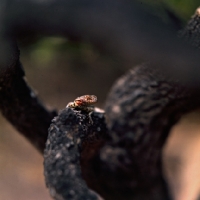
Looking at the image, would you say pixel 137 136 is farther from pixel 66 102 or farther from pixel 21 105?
pixel 66 102

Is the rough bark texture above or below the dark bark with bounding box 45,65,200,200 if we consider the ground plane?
below

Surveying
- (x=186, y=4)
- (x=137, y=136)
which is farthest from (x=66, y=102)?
(x=137, y=136)

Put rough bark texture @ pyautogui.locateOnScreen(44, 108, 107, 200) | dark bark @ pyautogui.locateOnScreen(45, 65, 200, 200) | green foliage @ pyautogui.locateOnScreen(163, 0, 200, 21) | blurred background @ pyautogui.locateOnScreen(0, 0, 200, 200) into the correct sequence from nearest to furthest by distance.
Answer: rough bark texture @ pyautogui.locateOnScreen(44, 108, 107, 200)
dark bark @ pyautogui.locateOnScreen(45, 65, 200, 200)
blurred background @ pyautogui.locateOnScreen(0, 0, 200, 200)
green foliage @ pyautogui.locateOnScreen(163, 0, 200, 21)

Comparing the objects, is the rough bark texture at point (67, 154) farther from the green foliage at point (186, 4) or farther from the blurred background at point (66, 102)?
the green foliage at point (186, 4)

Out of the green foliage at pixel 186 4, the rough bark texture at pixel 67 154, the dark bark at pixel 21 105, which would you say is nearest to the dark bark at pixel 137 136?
the dark bark at pixel 21 105

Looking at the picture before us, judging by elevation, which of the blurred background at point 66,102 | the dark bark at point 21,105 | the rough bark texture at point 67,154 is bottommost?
the rough bark texture at point 67,154

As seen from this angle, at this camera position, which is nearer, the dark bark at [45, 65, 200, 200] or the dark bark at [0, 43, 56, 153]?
the dark bark at [0, 43, 56, 153]

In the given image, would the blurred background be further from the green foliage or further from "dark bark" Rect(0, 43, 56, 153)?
"dark bark" Rect(0, 43, 56, 153)

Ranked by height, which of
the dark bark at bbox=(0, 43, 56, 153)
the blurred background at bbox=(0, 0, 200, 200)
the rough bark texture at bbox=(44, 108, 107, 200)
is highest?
the blurred background at bbox=(0, 0, 200, 200)

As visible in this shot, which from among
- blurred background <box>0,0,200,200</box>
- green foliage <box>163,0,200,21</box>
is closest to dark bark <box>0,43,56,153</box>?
blurred background <box>0,0,200,200</box>
